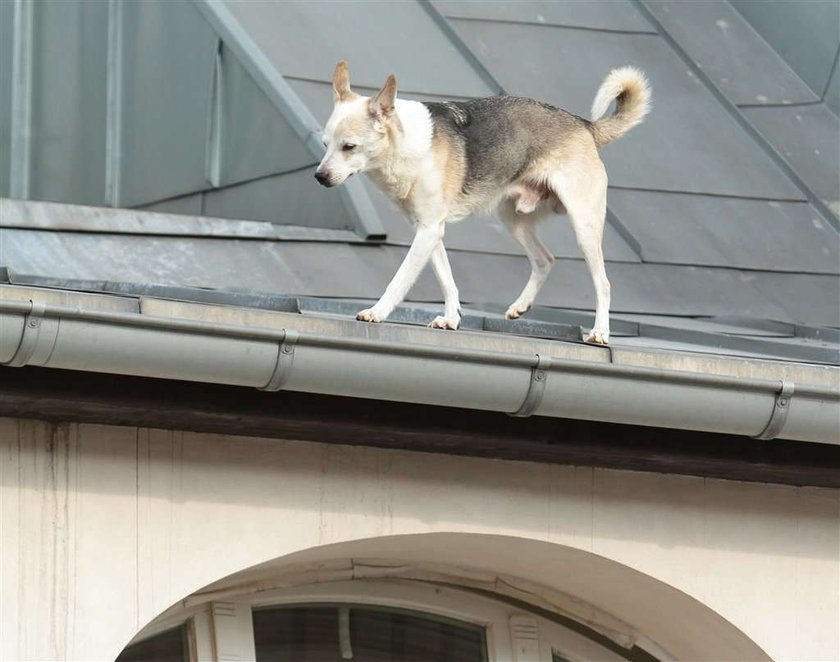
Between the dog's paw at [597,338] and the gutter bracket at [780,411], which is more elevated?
the dog's paw at [597,338]

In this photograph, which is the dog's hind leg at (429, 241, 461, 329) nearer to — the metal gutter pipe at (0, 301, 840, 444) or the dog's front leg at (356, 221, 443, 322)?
the dog's front leg at (356, 221, 443, 322)

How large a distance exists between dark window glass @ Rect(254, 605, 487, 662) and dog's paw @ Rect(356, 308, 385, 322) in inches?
54.2

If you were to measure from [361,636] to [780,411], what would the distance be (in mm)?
2016

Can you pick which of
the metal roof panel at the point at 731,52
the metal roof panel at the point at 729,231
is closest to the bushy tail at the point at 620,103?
the metal roof panel at the point at 729,231

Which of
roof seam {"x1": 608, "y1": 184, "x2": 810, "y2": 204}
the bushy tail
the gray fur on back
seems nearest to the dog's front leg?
the gray fur on back

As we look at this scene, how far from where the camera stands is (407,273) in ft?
26.0

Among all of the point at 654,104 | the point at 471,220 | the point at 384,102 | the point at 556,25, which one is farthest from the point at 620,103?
the point at 556,25

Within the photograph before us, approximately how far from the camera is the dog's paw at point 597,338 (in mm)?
7652

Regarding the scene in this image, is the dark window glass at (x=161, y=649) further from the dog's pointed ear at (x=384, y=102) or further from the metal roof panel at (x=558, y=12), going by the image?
the metal roof panel at (x=558, y=12)

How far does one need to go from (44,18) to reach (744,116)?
14.9 ft

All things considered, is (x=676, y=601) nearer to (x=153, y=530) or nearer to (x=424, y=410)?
(x=424, y=410)

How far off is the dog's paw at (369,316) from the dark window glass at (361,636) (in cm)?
138

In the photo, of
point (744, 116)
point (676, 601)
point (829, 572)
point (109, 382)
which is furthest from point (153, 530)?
point (744, 116)

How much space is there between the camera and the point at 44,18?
13.4m
